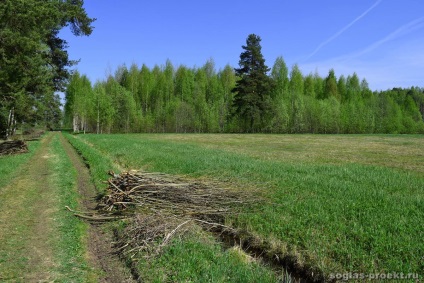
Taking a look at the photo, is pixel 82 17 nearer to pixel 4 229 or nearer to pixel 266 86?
pixel 4 229

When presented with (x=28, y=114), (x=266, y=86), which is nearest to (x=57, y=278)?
(x=28, y=114)

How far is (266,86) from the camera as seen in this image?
193ft

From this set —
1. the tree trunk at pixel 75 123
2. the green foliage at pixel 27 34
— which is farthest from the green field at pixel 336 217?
the tree trunk at pixel 75 123

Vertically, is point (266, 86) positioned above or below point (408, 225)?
above

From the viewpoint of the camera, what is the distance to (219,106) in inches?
2970

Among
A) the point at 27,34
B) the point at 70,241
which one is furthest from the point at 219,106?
the point at 70,241

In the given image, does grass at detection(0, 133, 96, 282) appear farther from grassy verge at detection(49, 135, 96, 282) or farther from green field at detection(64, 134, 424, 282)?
green field at detection(64, 134, 424, 282)

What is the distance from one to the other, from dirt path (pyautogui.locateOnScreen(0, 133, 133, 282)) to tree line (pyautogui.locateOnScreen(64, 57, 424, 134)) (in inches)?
2247

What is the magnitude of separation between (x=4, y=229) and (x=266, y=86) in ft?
179

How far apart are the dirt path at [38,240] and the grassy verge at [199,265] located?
0.50m

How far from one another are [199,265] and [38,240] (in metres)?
3.70

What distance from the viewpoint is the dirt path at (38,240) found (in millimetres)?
5628

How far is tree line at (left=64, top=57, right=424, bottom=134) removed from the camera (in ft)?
229

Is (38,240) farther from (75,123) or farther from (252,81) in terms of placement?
(75,123)
